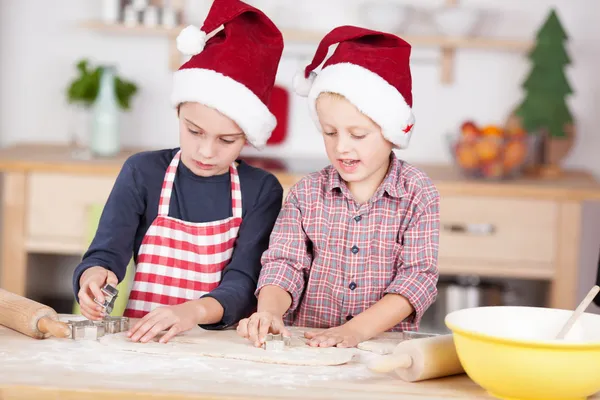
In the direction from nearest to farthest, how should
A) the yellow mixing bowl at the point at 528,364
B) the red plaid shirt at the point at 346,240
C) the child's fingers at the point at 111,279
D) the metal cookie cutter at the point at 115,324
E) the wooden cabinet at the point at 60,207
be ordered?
the yellow mixing bowl at the point at 528,364, the metal cookie cutter at the point at 115,324, the child's fingers at the point at 111,279, the red plaid shirt at the point at 346,240, the wooden cabinet at the point at 60,207

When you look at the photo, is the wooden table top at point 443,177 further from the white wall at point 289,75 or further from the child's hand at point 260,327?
the child's hand at point 260,327

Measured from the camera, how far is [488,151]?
3051 millimetres

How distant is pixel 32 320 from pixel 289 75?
2.33 meters

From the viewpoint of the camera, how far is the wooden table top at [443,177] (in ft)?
9.84

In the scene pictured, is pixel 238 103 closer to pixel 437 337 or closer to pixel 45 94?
pixel 437 337

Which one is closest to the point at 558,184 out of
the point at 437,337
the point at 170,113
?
the point at 170,113

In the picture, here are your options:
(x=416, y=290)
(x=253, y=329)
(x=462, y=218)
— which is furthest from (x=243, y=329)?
(x=462, y=218)

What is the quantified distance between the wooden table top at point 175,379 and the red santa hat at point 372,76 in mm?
478

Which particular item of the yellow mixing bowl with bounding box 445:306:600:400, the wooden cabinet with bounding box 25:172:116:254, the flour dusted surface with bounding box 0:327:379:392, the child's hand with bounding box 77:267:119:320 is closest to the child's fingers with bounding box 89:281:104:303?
the child's hand with bounding box 77:267:119:320

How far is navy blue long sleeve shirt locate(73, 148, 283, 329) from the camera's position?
165cm

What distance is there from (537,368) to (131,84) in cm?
259

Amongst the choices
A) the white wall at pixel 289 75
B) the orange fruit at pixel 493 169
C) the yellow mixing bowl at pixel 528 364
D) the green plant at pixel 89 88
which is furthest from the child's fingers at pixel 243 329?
the white wall at pixel 289 75

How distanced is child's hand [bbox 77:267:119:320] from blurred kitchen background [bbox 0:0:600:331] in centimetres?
182

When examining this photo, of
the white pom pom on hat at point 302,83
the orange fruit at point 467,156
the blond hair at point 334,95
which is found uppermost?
the white pom pom on hat at point 302,83
